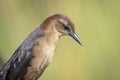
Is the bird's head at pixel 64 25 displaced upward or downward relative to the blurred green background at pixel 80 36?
upward

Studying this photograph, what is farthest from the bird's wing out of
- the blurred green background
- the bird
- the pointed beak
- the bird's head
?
the blurred green background

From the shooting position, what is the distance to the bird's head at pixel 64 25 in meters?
33.8

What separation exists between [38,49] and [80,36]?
1.58 metres

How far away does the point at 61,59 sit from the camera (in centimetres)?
3512

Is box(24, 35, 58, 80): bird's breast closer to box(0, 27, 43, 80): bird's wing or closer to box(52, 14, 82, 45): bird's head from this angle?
box(0, 27, 43, 80): bird's wing

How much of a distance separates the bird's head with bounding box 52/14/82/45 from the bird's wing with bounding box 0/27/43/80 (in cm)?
26

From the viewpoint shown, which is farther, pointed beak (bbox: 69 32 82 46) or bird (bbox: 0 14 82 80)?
pointed beak (bbox: 69 32 82 46)

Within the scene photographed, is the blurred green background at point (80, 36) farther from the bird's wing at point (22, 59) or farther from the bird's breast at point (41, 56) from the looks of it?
the bird's breast at point (41, 56)

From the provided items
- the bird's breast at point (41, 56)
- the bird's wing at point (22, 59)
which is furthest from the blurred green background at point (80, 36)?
the bird's breast at point (41, 56)

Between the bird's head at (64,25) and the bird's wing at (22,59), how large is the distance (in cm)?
26

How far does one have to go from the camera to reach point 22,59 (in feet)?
111

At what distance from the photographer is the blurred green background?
35.0 metres

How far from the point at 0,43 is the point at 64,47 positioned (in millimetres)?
972

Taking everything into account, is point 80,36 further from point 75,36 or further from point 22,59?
point 22,59
